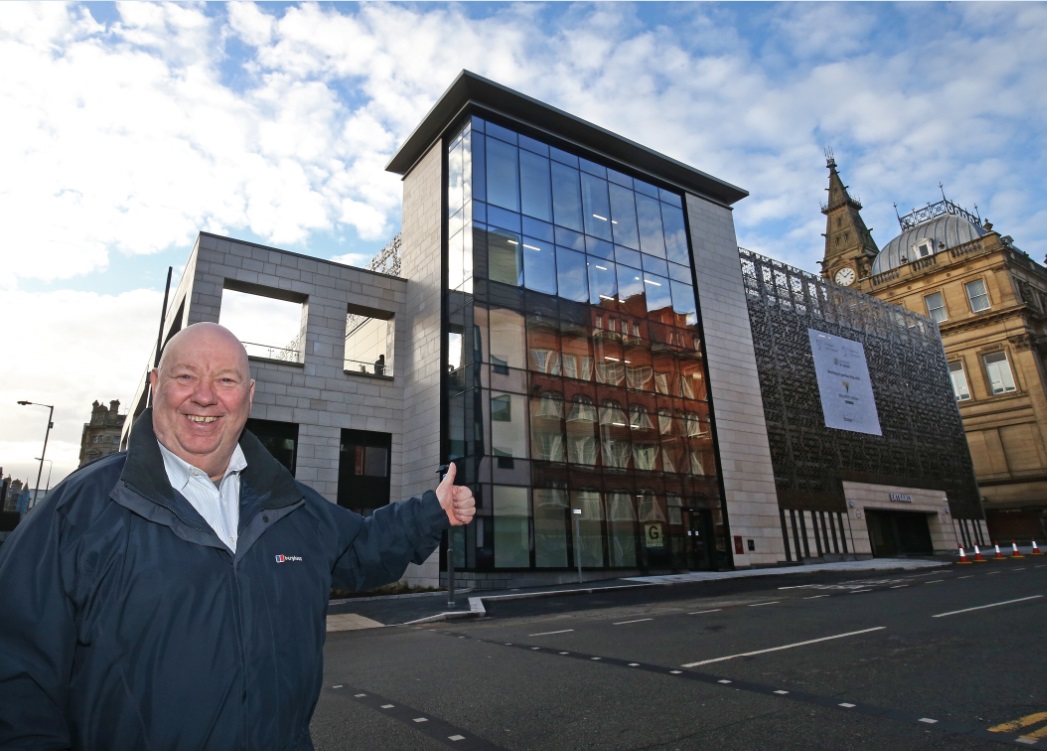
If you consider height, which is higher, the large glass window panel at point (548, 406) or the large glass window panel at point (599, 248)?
the large glass window panel at point (599, 248)

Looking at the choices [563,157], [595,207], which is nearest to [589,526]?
[595,207]

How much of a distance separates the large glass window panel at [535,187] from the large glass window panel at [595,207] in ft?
6.68

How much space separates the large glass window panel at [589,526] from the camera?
23.0m

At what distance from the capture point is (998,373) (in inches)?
1991

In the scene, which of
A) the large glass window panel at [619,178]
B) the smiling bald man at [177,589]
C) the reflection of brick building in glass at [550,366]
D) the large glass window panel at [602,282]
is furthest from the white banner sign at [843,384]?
the smiling bald man at [177,589]

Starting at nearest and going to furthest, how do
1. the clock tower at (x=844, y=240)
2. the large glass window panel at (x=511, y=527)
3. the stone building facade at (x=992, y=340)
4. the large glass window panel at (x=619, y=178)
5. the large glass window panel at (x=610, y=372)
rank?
the large glass window panel at (x=511, y=527) < the large glass window panel at (x=610, y=372) < the large glass window panel at (x=619, y=178) < the stone building facade at (x=992, y=340) < the clock tower at (x=844, y=240)

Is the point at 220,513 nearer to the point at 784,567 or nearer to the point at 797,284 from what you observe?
the point at 784,567

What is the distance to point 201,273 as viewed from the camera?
72.5ft

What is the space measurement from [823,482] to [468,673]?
30727 mm

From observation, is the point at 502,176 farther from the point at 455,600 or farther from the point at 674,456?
the point at 455,600

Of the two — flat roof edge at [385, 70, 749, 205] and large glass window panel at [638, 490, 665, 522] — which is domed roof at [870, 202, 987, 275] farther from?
large glass window panel at [638, 490, 665, 522]

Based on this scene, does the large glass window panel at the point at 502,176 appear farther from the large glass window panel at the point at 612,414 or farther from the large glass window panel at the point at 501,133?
the large glass window panel at the point at 612,414

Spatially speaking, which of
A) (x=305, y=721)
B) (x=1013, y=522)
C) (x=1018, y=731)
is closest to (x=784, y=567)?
(x=1018, y=731)

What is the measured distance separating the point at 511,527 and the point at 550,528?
5.60 ft
